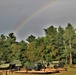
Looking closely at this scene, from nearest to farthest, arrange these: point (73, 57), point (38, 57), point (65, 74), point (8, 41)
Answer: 1. point (65, 74)
2. point (38, 57)
3. point (73, 57)
4. point (8, 41)

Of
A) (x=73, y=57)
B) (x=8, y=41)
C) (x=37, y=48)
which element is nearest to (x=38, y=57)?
(x=37, y=48)

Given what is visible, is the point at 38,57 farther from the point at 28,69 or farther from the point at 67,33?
the point at 28,69

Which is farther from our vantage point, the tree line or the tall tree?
the tall tree

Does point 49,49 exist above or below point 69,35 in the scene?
below

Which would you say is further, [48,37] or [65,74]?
[48,37]

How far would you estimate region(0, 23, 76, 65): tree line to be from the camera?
275 feet

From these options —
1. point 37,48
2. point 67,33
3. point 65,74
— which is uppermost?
point 67,33

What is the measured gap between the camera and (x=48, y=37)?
87.4 metres

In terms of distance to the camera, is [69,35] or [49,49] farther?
[69,35]

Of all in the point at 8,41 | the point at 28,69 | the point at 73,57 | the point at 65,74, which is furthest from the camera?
the point at 8,41

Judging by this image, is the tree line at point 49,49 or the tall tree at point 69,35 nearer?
the tree line at point 49,49

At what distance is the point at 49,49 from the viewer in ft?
275

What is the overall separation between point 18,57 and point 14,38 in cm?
2460

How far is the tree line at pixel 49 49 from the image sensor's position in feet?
275
